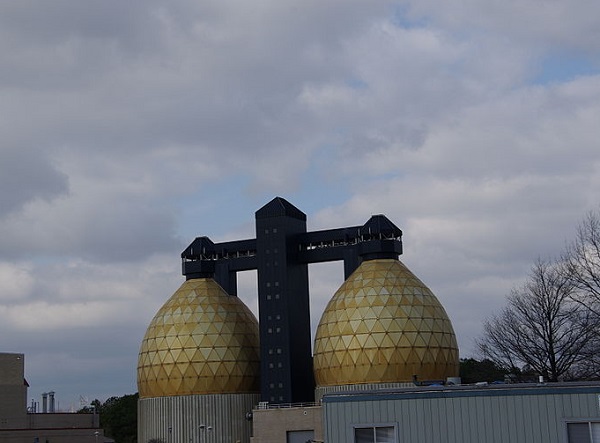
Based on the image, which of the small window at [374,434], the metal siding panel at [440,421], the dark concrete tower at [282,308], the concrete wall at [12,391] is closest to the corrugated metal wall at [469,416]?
the metal siding panel at [440,421]

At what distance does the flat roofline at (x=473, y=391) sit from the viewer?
84.0 ft

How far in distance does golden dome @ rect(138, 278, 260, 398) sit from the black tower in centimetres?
270

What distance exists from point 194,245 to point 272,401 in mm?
15216

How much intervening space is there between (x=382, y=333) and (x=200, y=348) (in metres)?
13.7

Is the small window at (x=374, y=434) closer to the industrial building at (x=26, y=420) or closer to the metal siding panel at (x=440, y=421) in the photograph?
the metal siding panel at (x=440, y=421)

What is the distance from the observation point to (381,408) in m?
27.5

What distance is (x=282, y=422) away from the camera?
61125 mm

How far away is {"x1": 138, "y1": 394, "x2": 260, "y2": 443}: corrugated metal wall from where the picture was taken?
6888 centimetres

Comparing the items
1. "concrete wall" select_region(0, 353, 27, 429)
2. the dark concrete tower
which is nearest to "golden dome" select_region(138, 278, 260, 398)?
the dark concrete tower

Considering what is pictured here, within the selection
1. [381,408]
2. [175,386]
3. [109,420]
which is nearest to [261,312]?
→ [175,386]

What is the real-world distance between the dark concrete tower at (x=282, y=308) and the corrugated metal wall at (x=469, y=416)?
3985 centimetres

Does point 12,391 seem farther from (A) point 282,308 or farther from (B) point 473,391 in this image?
(B) point 473,391

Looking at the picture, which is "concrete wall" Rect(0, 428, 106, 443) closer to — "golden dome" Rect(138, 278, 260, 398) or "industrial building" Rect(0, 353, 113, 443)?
"industrial building" Rect(0, 353, 113, 443)

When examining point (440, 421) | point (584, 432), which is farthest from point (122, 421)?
point (584, 432)
